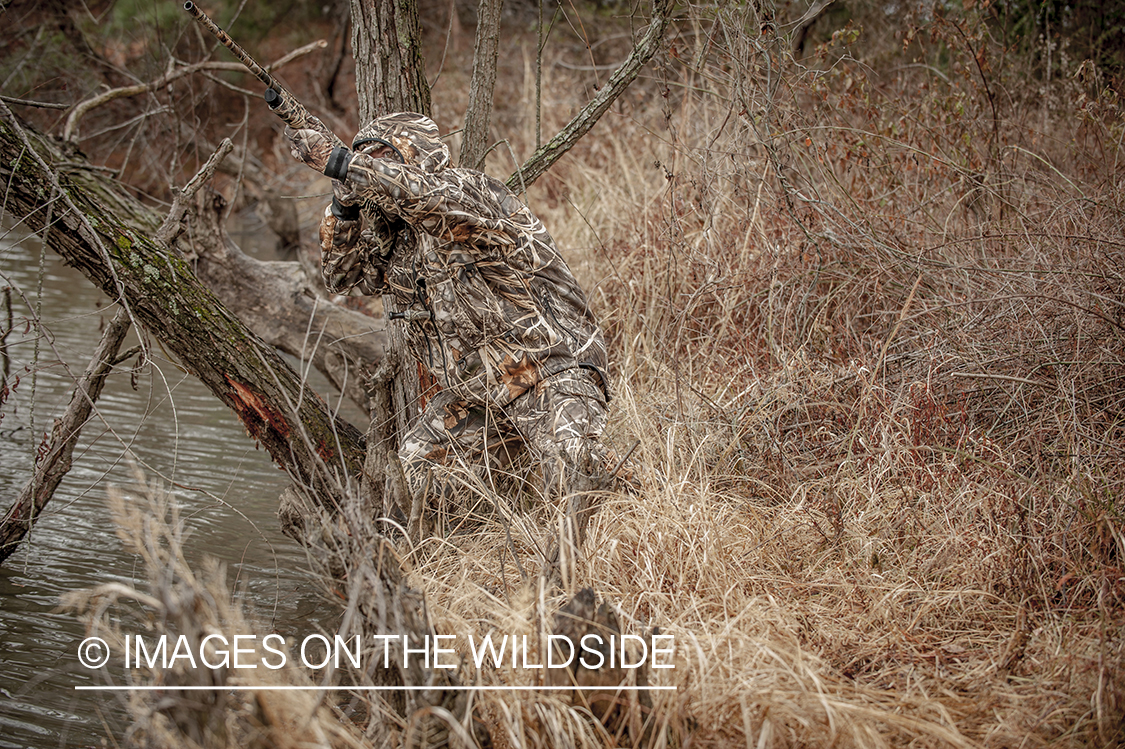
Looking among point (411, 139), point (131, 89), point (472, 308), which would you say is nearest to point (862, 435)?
point (472, 308)

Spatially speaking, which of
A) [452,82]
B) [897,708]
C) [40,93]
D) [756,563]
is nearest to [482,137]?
[756,563]

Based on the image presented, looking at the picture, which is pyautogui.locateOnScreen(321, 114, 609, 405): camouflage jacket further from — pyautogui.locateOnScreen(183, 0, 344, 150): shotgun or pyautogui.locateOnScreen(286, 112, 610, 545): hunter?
pyautogui.locateOnScreen(183, 0, 344, 150): shotgun

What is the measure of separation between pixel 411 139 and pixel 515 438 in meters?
1.32

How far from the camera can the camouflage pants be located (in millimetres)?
3287

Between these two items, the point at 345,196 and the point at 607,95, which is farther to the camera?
the point at 607,95

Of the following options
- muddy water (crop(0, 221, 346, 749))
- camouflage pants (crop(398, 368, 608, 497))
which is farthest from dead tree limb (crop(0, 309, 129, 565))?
camouflage pants (crop(398, 368, 608, 497))

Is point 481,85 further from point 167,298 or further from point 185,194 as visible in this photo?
point 167,298

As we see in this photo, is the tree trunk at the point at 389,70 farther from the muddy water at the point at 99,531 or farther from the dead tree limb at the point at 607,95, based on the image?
the muddy water at the point at 99,531

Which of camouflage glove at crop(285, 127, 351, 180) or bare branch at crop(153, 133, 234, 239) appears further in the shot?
bare branch at crop(153, 133, 234, 239)

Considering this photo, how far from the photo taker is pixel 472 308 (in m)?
3.43

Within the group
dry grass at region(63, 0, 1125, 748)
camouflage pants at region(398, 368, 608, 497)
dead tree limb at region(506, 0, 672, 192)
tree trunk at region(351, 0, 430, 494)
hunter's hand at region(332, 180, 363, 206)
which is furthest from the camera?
dead tree limb at region(506, 0, 672, 192)

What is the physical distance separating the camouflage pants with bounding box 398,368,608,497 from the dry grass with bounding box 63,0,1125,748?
22cm

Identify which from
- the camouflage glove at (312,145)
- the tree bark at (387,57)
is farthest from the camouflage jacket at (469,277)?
the tree bark at (387,57)

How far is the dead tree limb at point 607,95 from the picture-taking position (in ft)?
12.0
